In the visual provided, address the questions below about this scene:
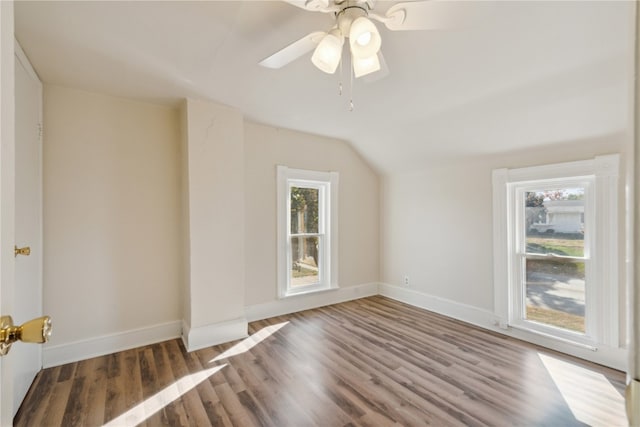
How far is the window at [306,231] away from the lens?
146 inches

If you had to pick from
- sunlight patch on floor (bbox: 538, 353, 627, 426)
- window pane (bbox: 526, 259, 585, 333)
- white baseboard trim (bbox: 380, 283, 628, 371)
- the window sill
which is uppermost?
window pane (bbox: 526, 259, 585, 333)

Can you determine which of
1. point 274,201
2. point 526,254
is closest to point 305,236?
point 274,201

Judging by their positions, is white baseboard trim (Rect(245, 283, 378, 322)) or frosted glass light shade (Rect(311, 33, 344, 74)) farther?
white baseboard trim (Rect(245, 283, 378, 322))

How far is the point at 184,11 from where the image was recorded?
1.61 meters

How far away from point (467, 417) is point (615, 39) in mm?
2476

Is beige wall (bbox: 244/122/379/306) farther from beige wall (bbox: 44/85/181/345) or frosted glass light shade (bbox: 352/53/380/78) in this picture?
frosted glass light shade (bbox: 352/53/380/78)

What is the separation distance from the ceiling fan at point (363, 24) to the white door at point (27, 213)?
1.87 meters

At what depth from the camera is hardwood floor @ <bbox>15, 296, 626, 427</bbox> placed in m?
1.86

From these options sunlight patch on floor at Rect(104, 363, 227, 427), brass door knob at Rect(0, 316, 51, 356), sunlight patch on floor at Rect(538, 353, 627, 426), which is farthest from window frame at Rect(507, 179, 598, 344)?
brass door knob at Rect(0, 316, 51, 356)

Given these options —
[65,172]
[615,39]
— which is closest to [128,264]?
[65,172]

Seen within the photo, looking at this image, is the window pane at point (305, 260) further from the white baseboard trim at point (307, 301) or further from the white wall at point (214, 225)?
the white wall at point (214, 225)

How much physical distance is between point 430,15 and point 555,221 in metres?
2.59

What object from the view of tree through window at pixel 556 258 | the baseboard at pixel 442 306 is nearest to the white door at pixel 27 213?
the baseboard at pixel 442 306

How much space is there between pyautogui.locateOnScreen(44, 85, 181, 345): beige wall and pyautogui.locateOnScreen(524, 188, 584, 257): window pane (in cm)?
373
